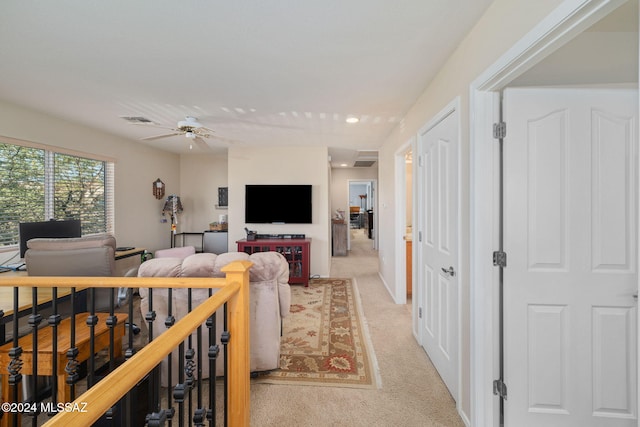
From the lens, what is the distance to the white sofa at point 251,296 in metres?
1.94

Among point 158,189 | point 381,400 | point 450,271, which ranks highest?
point 158,189

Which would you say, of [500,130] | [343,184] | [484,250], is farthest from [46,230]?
[343,184]

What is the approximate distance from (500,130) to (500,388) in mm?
1457

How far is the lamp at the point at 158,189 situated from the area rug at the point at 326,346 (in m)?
3.35

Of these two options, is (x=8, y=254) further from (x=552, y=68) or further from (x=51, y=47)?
(x=552, y=68)

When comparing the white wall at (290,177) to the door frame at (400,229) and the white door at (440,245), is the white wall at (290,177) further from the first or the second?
the white door at (440,245)

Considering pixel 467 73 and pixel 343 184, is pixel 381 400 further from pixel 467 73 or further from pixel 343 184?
pixel 343 184

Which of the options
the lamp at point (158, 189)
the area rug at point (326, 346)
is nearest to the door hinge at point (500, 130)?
the area rug at point (326, 346)

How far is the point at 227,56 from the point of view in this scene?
6.67ft

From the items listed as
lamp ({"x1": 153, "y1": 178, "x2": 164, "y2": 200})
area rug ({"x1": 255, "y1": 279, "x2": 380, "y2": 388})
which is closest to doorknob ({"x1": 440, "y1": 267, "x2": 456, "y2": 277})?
area rug ({"x1": 255, "y1": 279, "x2": 380, "y2": 388})

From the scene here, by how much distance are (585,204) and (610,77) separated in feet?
2.28

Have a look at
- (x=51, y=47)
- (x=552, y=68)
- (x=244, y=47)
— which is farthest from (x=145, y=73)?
(x=552, y=68)

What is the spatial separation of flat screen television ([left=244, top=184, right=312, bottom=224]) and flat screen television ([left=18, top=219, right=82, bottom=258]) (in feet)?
7.83

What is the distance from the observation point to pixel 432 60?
81.0 inches
